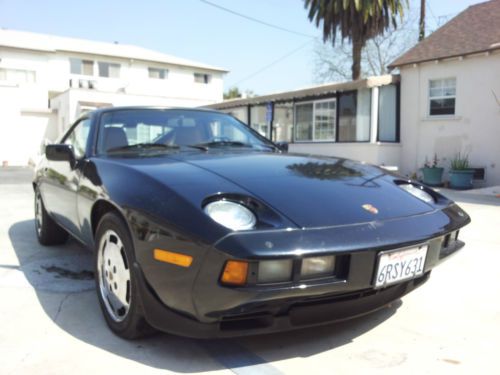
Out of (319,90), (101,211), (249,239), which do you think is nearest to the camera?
(249,239)

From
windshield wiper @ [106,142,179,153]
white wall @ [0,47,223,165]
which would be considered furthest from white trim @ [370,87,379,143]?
windshield wiper @ [106,142,179,153]

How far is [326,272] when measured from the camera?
1972 mm

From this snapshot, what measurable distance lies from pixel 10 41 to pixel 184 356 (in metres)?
31.2

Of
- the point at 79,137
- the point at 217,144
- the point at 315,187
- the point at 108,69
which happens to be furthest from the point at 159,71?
the point at 315,187

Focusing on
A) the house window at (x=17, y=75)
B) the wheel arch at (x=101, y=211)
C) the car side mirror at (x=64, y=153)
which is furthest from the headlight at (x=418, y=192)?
the house window at (x=17, y=75)

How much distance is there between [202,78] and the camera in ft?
112

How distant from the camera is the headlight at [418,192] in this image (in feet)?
8.84

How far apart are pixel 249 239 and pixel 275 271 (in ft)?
0.58

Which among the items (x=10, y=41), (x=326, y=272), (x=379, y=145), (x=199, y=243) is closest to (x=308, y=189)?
(x=326, y=272)

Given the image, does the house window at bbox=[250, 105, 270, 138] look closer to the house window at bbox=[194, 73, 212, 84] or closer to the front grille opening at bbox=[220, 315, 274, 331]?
the house window at bbox=[194, 73, 212, 84]

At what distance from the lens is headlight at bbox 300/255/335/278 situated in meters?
1.93

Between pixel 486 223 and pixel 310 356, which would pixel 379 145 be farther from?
pixel 310 356

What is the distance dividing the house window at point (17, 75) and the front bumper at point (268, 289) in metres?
29.8

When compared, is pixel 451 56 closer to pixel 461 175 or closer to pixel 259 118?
pixel 461 175
